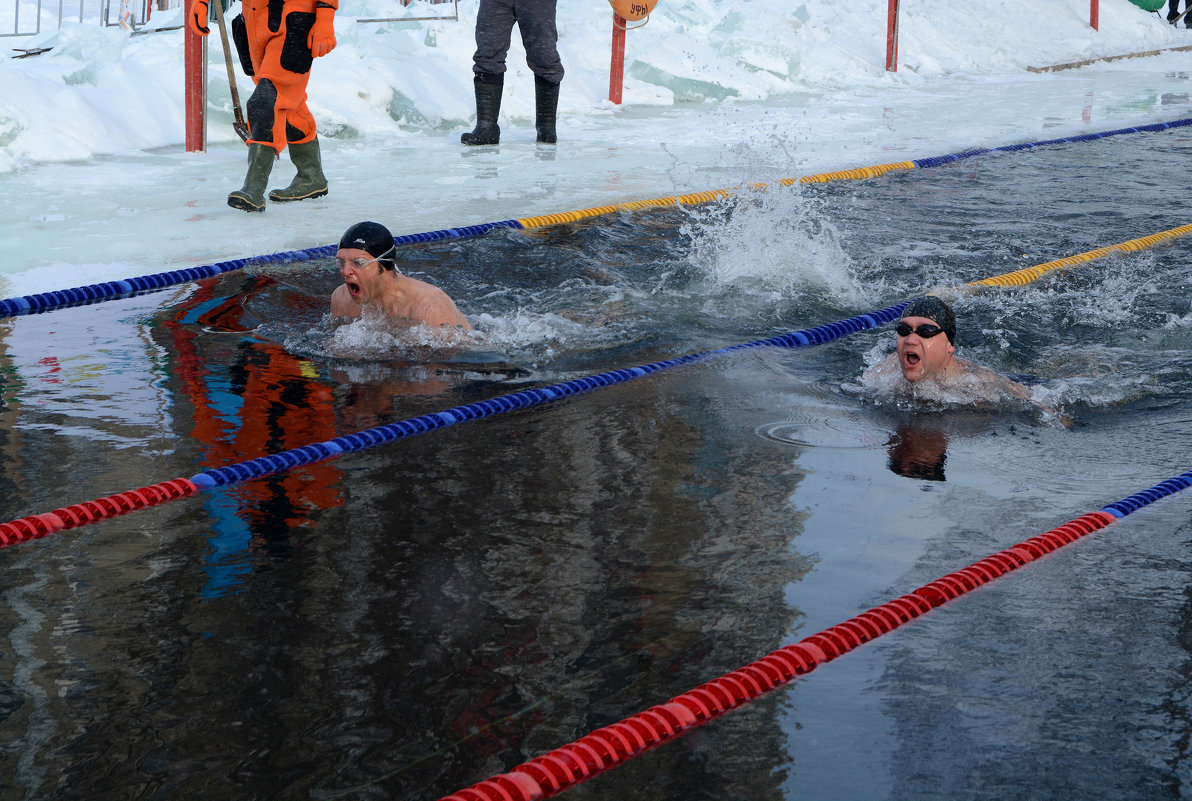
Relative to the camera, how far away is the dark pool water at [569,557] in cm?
217

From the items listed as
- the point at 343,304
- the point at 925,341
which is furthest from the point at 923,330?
Answer: the point at 343,304

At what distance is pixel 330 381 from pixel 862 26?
13.7m

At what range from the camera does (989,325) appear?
18.6 feet

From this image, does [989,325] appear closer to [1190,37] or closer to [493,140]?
[493,140]

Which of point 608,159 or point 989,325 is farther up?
point 608,159

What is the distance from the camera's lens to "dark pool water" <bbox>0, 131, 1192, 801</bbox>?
7.13 feet

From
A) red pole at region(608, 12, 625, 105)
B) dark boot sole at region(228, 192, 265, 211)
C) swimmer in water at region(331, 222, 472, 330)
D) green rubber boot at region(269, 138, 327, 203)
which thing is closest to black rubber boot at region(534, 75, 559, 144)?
red pole at region(608, 12, 625, 105)

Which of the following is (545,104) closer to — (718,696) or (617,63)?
(617,63)

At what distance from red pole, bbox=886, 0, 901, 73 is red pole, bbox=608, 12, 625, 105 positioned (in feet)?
14.6

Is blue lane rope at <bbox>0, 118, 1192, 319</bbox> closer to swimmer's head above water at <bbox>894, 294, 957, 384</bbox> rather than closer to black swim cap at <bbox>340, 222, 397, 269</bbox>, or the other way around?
black swim cap at <bbox>340, 222, 397, 269</bbox>

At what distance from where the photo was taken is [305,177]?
7.18 metres

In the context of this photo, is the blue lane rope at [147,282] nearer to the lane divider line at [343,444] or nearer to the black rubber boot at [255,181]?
the black rubber boot at [255,181]

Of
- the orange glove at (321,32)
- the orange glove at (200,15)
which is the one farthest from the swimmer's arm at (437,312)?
the orange glove at (200,15)

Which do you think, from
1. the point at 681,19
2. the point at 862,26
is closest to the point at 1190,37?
the point at 862,26
